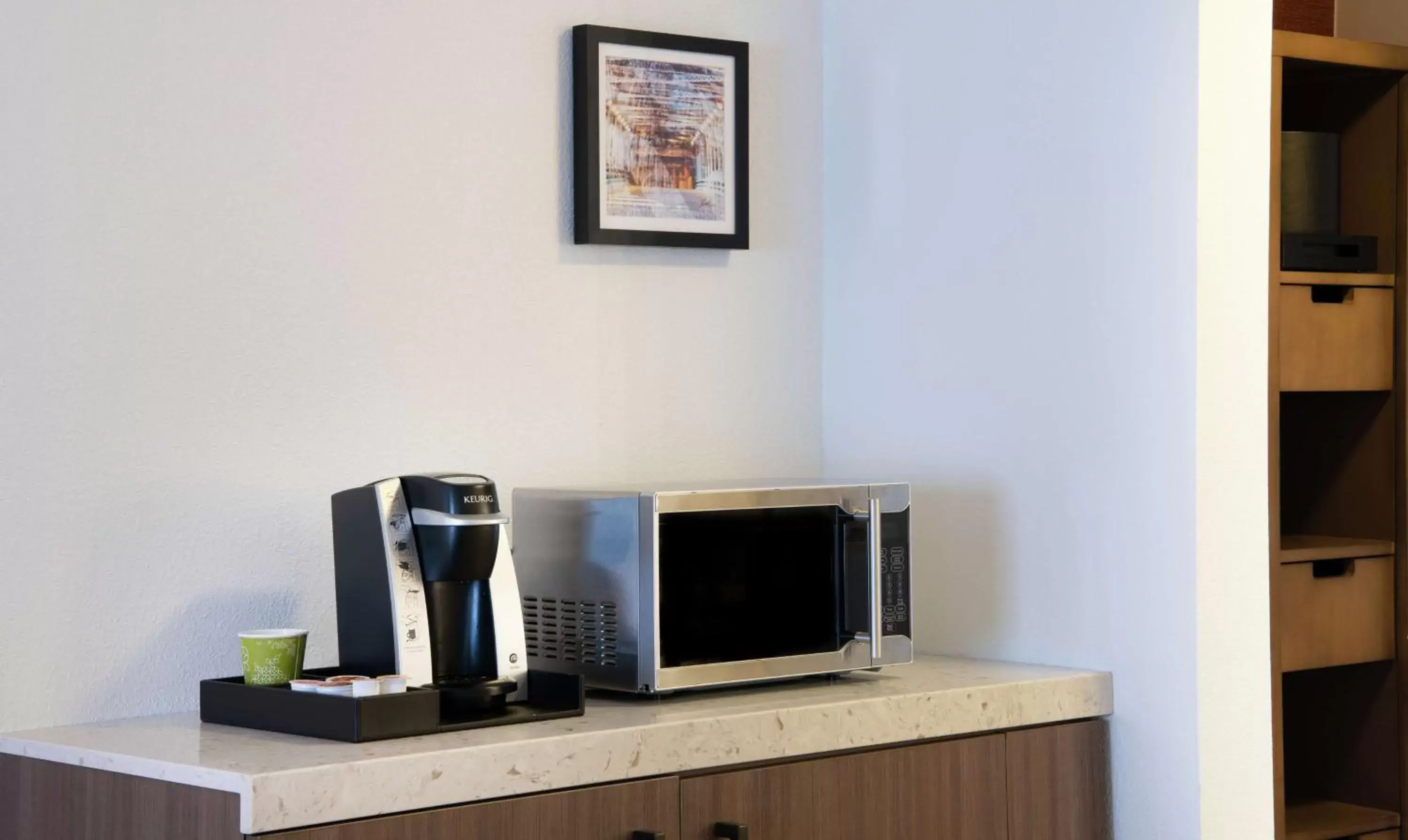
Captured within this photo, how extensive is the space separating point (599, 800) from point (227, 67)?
41.9 inches

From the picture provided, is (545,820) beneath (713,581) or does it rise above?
beneath

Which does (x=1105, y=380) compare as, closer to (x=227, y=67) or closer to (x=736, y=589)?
(x=736, y=589)

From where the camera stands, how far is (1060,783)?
226cm

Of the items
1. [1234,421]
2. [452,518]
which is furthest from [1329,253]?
[452,518]

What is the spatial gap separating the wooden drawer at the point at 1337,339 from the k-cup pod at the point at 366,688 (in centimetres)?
146

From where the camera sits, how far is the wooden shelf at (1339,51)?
96.0 inches

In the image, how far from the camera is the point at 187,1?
6.85 ft

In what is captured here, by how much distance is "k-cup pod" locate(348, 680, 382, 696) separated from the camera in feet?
5.78

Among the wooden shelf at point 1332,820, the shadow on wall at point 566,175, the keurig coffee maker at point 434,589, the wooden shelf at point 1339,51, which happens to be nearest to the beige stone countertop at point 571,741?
the keurig coffee maker at point 434,589

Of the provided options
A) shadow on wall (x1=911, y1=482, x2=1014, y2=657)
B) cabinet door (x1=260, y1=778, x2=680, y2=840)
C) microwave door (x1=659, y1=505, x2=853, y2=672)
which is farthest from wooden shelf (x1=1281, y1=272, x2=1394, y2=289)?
cabinet door (x1=260, y1=778, x2=680, y2=840)

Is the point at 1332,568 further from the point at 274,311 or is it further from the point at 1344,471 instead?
the point at 274,311

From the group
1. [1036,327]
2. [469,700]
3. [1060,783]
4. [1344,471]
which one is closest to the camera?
[469,700]

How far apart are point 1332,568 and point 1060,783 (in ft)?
2.18

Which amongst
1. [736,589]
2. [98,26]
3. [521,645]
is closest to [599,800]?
[521,645]
